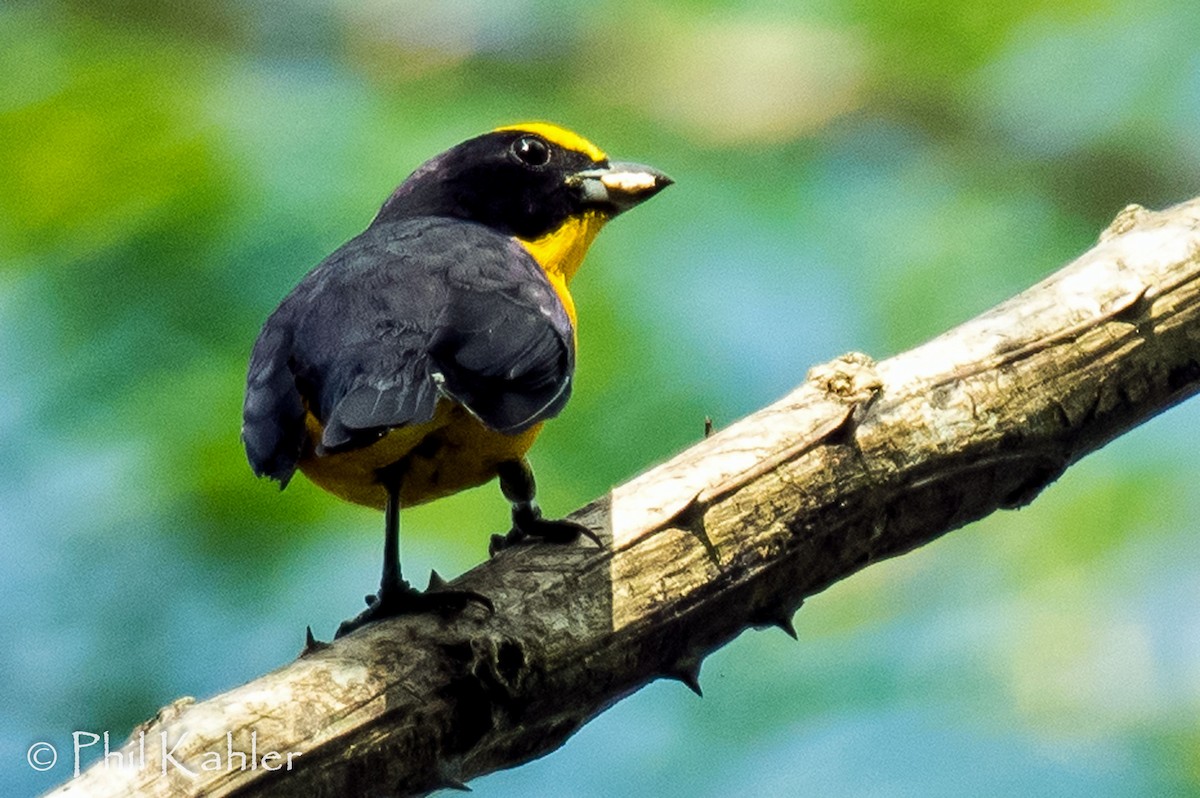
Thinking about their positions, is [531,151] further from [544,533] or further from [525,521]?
[544,533]

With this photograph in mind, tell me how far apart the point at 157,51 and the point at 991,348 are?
4671mm

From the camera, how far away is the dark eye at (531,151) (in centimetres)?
529

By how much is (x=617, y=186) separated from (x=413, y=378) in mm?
1845

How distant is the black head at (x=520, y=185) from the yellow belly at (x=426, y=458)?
3.92ft

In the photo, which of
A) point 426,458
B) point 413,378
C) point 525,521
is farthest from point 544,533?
point 413,378

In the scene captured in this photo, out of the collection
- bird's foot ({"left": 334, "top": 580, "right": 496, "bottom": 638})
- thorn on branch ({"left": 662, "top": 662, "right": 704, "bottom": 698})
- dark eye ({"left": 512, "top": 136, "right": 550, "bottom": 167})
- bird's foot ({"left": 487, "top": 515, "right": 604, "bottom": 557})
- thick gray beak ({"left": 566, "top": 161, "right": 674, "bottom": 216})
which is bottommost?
thorn on branch ({"left": 662, "top": 662, "right": 704, "bottom": 698})

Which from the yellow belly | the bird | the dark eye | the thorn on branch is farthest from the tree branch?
the dark eye

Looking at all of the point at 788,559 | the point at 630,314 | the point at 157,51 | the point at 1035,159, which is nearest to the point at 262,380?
the point at 788,559

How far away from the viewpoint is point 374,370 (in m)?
3.67

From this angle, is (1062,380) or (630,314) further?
(630,314)

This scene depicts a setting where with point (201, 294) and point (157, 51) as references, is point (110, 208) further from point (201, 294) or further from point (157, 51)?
point (157, 51)

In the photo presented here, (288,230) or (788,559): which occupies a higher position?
(288,230)

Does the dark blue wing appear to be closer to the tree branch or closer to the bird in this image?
the bird

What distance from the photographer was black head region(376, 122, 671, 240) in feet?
17.1
